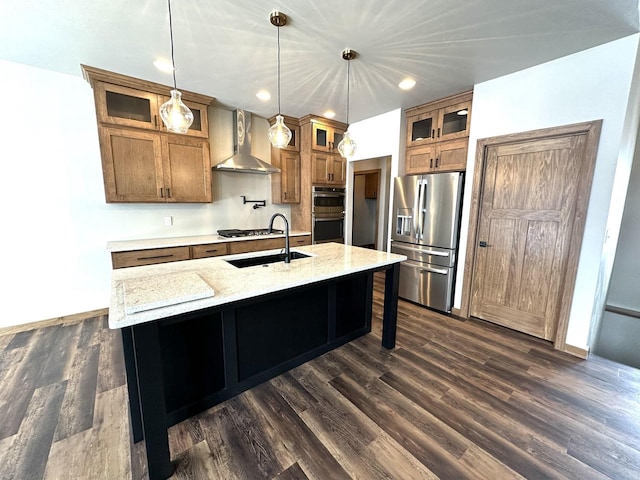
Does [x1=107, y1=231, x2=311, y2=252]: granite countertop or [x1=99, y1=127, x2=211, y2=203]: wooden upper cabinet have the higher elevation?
[x1=99, y1=127, x2=211, y2=203]: wooden upper cabinet

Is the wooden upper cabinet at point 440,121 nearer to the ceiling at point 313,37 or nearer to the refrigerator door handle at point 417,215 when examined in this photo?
the ceiling at point 313,37

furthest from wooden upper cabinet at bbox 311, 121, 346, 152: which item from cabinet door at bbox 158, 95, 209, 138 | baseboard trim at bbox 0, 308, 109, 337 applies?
baseboard trim at bbox 0, 308, 109, 337

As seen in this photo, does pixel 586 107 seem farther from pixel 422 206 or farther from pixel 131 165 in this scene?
pixel 131 165

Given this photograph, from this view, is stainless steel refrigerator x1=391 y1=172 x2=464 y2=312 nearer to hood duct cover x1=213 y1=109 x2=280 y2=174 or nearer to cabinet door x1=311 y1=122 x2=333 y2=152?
cabinet door x1=311 y1=122 x2=333 y2=152

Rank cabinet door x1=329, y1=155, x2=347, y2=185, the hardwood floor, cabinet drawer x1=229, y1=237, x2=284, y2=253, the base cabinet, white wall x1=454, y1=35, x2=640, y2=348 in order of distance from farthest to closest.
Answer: cabinet door x1=329, y1=155, x2=347, y2=185
cabinet drawer x1=229, y1=237, x2=284, y2=253
white wall x1=454, y1=35, x2=640, y2=348
the base cabinet
the hardwood floor

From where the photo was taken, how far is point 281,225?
4.55 meters

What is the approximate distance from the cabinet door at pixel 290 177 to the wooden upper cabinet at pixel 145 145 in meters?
1.18

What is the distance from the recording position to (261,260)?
2303 mm

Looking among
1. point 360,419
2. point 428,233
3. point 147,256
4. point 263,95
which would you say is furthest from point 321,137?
point 360,419

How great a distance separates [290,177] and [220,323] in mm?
3022

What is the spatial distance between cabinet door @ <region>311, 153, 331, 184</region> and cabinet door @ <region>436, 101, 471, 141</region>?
1.71 metres

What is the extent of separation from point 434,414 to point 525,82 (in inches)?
124

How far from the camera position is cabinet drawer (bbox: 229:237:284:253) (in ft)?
11.3

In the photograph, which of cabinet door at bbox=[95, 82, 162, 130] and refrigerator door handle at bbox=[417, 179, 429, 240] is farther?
refrigerator door handle at bbox=[417, 179, 429, 240]
